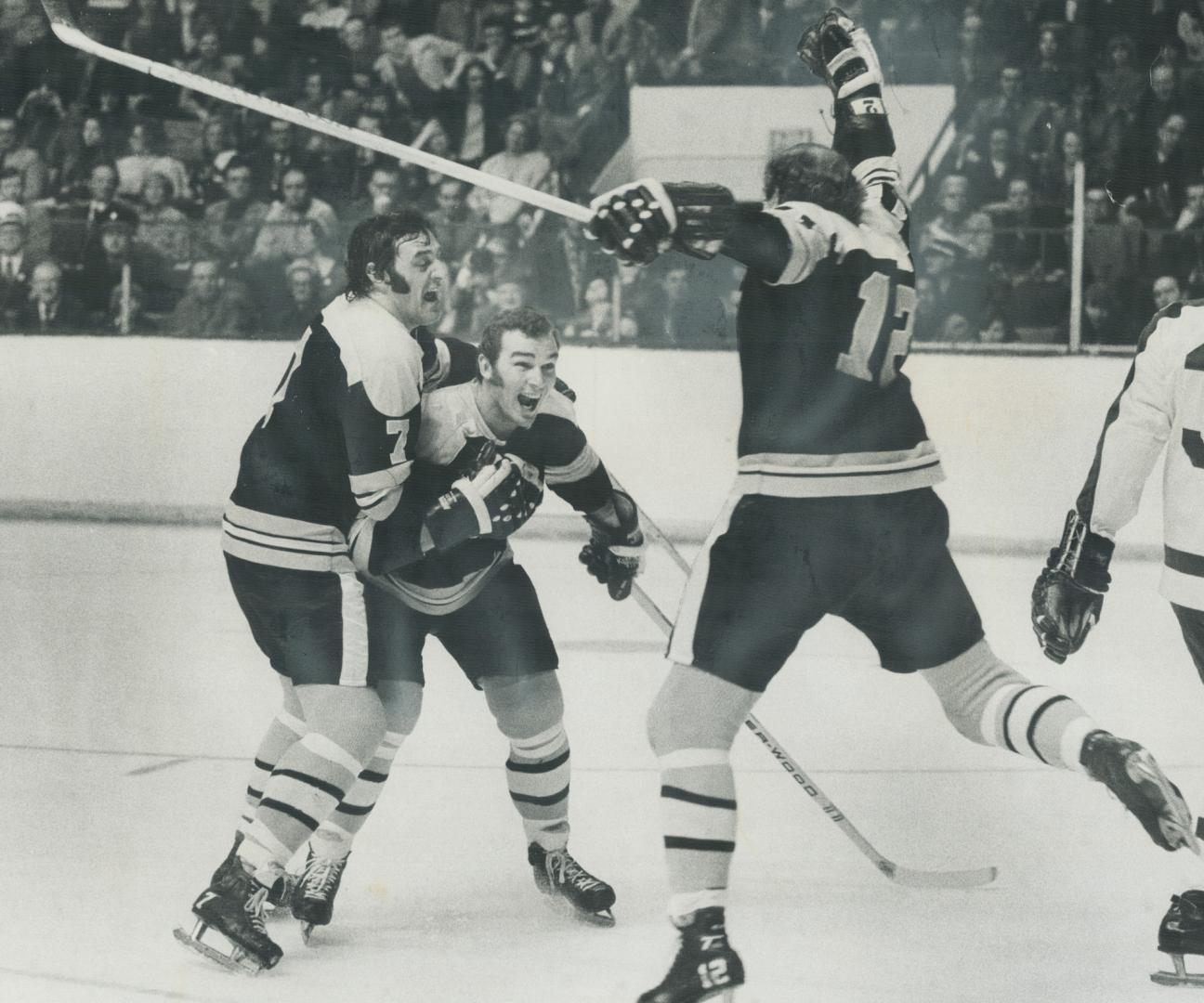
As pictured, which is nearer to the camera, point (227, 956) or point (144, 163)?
point (227, 956)

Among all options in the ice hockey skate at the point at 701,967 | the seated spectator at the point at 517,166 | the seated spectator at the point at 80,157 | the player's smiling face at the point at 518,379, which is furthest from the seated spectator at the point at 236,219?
the ice hockey skate at the point at 701,967

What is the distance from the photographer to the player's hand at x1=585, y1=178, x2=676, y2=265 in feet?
5.69

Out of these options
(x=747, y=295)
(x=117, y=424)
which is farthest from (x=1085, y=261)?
(x=747, y=295)

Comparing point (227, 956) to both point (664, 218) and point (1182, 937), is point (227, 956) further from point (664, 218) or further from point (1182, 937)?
point (1182, 937)

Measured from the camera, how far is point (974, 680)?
78.7 inches

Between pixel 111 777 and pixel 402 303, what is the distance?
1.28m

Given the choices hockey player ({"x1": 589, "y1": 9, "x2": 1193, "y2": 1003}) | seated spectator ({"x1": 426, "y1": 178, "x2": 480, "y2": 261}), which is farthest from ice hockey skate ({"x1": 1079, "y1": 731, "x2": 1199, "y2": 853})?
seated spectator ({"x1": 426, "y1": 178, "x2": 480, "y2": 261})

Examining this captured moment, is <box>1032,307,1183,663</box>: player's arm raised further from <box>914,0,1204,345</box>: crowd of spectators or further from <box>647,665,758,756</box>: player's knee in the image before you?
<box>914,0,1204,345</box>: crowd of spectators

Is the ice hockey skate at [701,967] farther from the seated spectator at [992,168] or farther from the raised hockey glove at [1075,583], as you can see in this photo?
the seated spectator at [992,168]

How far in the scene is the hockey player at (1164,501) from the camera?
1.94 metres

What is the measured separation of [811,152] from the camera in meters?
1.93

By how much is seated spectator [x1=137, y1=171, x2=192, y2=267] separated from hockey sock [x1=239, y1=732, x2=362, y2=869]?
3.83 metres

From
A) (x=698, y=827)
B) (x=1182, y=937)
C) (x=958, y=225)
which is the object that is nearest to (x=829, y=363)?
(x=698, y=827)

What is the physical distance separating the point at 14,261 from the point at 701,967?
15.4ft
